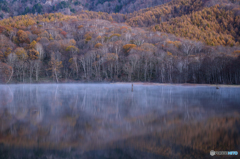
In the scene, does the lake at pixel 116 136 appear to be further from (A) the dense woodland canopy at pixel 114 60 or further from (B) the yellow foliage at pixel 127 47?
(B) the yellow foliage at pixel 127 47

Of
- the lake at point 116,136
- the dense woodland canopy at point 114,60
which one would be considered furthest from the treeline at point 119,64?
the lake at point 116,136

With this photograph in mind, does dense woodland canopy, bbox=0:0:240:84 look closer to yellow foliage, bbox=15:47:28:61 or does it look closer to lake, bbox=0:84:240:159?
yellow foliage, bbox=15:47:28:61

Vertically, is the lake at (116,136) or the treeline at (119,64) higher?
the treeline at (119,64)

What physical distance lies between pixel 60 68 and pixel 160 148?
75933 mm

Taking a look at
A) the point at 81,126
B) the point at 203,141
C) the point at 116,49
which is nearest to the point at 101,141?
the point at 81,126

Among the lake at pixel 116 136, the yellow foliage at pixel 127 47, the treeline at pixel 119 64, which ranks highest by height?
the yellow foliage at pixel 127 47

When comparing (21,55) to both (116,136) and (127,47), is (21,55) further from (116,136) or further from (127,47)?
(116,136)

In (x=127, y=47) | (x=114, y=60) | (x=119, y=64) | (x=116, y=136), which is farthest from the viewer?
(x=127, y=47)

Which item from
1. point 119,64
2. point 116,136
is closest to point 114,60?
point 119,64

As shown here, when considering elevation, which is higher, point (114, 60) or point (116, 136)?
point (114, 60)

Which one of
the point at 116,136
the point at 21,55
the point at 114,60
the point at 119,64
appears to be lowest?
the point at 116,136

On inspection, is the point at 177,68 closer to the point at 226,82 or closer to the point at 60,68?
the point at 226,82

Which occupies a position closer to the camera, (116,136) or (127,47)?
(116,136)

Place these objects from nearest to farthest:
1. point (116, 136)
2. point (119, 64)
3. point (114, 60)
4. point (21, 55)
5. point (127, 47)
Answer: point (116, 136) < point (114, 60) < point (21, 55) < point (119, 64) < point (127, 47)
